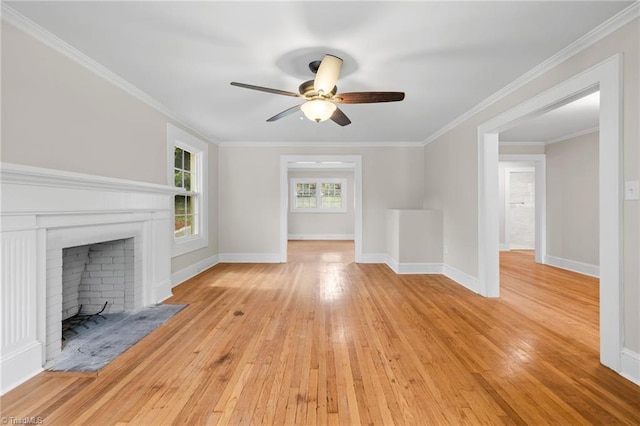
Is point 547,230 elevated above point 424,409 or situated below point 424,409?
above

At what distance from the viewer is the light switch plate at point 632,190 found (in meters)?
1.75

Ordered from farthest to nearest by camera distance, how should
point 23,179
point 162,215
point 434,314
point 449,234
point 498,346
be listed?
point 449,234, point 162,215, point 434,314, point 498,346, point 23,179

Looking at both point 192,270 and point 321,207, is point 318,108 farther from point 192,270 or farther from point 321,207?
point 321,207

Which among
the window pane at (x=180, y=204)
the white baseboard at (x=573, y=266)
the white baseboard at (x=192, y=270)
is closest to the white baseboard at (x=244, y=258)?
the white baseboard at (x=192, y=270)

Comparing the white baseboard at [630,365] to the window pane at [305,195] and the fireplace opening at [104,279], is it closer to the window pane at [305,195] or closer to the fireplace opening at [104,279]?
the fireplace opening at [104,279]

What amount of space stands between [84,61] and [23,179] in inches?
48.8

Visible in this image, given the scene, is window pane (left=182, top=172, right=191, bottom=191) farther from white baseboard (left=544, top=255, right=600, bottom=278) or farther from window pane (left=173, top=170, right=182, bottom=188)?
white baseboard (left=544, top=255, right=600, bottom=278)

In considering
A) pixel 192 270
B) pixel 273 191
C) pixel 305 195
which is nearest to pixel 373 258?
pixel 273 191

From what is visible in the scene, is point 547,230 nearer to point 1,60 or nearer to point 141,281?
point 141,281

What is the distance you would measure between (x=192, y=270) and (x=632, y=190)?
16.0ft

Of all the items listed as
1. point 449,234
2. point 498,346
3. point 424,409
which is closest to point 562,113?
point 449,234

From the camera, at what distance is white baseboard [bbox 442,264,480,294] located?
3.66 meters

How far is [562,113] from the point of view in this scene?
382 cm

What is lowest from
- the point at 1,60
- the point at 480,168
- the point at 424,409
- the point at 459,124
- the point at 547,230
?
the point at 424,409
